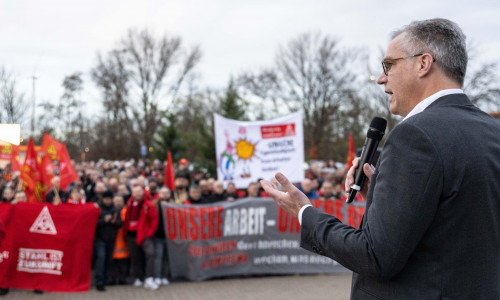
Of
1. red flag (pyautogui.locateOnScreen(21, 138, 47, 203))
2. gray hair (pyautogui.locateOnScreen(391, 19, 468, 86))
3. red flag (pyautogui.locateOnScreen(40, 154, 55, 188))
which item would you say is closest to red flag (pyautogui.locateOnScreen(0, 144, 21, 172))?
red flag (pyautogui.locateOnScreen(40, 154, 55, 188))

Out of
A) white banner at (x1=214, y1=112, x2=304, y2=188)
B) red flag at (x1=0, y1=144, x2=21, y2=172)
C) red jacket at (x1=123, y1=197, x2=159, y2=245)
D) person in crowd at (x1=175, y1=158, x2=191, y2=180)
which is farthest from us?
red flag at (x1=0, y1=144, x2=21, y2=172)

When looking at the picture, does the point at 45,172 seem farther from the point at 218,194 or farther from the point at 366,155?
the point at 366,155

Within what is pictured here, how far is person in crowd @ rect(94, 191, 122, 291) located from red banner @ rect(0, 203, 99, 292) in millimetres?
218

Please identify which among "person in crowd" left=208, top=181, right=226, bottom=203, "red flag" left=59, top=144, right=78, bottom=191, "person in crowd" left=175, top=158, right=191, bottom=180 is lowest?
"person in crowd" left=208, top=181, right=226, bottom=203

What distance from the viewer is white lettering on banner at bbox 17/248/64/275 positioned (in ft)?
30.1

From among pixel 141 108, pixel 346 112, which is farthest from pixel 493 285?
pixel 141 108

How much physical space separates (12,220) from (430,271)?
9.26 m

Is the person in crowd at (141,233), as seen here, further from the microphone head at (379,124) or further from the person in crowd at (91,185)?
the microphone head at (379,124)

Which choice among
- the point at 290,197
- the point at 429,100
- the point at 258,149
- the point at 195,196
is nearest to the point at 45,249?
the point at 195,196

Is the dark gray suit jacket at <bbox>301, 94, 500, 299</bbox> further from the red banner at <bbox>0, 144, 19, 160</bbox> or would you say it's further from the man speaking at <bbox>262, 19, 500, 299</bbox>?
the red banner at <bbox>0, 144, 19, 160</bbox>

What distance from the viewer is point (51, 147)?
42.8ft

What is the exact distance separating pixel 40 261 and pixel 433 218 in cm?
902

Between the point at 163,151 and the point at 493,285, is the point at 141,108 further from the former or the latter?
the point at 493,285

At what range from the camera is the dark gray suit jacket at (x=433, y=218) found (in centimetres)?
157
